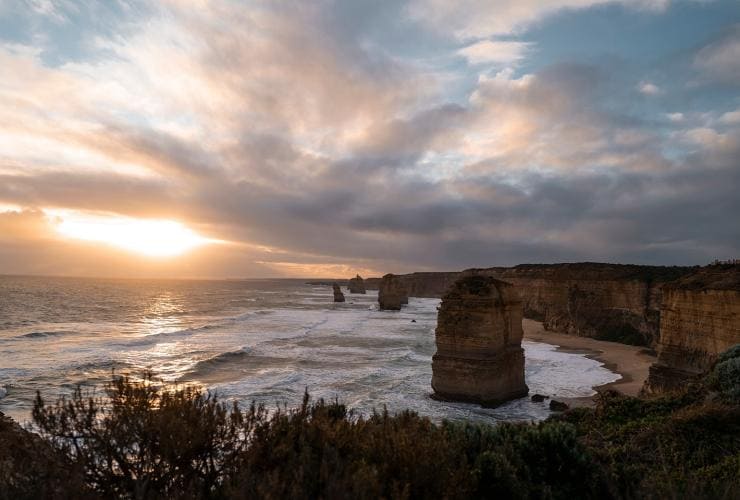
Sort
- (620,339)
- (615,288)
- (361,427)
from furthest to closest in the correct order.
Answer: (615,288) < (620,339) < (361,427)

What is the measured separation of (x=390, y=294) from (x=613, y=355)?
48948 millimetres

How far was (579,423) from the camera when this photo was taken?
11891mm

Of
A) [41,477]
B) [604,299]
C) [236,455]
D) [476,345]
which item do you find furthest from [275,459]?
[604,299]

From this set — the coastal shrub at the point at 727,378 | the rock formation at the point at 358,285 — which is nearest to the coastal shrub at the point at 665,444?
the coastal shrub at the point at 727,378

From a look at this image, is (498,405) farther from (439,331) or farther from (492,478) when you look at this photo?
(492,478)

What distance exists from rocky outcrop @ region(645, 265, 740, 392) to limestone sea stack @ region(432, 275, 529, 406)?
A: 5.63m

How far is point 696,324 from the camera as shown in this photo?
17734 mm

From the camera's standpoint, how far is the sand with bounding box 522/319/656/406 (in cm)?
2295

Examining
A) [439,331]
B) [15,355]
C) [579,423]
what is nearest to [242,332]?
[15,355]

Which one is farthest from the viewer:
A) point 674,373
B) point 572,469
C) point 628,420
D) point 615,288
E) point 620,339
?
point 615,288

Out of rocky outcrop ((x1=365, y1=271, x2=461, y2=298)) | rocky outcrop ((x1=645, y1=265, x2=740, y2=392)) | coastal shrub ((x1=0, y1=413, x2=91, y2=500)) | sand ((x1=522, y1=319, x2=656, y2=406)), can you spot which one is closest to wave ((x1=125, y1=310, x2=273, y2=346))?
sand ((x1=522, y1=319, x2=656, y2=406))

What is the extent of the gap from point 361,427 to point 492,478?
5.66ft

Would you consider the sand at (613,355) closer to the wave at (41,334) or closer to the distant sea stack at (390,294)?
the distant sea stack at (390,294)

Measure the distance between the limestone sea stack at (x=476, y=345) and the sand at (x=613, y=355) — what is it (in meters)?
3.47
